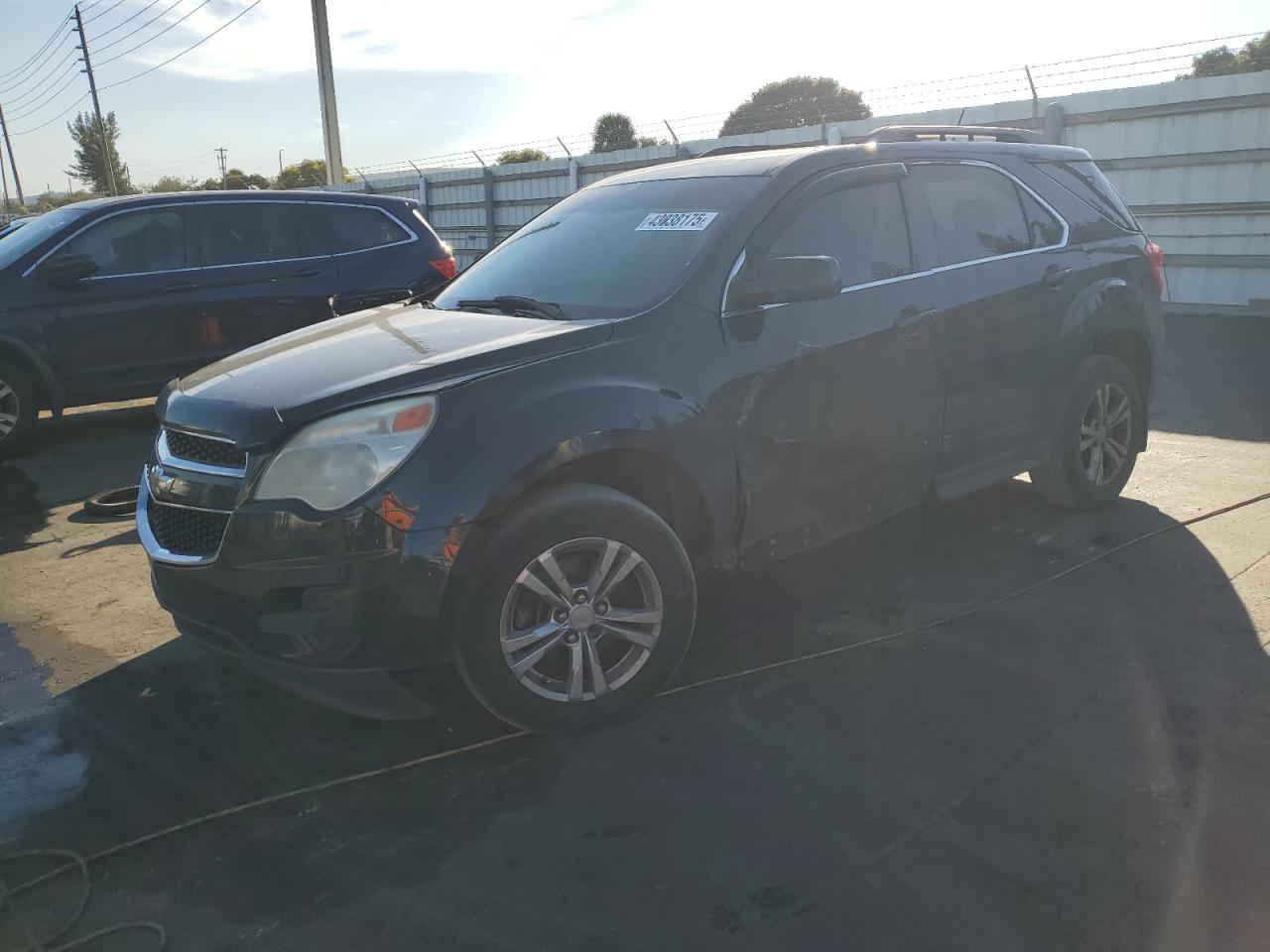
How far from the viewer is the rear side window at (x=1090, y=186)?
5.07 meters

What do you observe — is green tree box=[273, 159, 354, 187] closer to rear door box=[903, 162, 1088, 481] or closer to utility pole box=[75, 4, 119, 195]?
utility pole box=[75, 4, 119, 195]

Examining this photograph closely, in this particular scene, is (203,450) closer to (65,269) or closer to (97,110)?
(65,269)

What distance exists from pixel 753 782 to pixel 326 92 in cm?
2158

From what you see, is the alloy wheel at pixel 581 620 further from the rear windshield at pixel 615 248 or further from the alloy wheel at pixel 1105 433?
the alloy wheel at pixel 1105 433

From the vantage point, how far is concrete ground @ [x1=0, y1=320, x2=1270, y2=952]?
2.36 m

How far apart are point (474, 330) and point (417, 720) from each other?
4.35 ft

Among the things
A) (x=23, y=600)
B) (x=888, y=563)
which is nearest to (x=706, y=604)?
(x=888, y=563)

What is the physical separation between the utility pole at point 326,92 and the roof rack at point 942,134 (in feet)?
61.3

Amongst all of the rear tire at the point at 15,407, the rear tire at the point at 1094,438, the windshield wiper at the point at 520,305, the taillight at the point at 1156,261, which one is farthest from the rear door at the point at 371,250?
the taillight at the point at 1156,261

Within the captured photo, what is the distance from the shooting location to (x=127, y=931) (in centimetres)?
238

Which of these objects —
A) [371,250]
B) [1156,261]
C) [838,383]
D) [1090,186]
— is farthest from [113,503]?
[1156,261]

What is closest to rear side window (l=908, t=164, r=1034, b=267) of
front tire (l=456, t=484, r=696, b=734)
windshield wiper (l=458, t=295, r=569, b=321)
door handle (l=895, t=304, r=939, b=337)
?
door handle (l=895, t=304, r=939, b=337)

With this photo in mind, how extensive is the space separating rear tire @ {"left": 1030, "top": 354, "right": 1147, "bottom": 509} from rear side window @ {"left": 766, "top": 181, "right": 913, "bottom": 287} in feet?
4.67

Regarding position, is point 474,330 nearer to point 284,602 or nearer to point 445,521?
point 445,521
